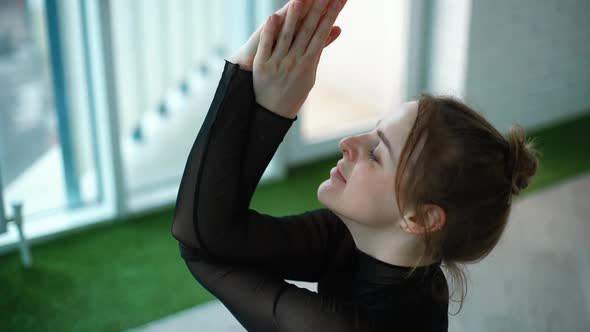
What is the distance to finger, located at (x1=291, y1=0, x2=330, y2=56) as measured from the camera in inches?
38.8

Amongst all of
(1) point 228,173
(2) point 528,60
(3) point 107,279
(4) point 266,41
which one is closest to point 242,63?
(4) point 266,41

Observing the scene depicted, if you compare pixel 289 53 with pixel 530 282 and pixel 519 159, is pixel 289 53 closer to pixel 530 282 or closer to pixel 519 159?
pixel 519 159

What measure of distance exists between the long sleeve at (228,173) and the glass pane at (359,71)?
2.01m

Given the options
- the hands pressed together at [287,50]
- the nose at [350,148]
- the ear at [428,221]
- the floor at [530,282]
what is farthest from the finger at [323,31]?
the floor at [530,282]

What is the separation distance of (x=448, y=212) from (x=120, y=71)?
181cm

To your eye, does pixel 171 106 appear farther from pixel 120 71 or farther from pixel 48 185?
pixel 48 185

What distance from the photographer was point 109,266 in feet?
7.77

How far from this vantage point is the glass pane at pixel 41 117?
2369 millimetres

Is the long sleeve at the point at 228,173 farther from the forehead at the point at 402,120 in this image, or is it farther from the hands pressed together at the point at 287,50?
the forehead at the point at 402,120

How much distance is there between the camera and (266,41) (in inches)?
39.0

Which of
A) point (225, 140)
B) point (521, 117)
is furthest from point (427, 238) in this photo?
point (521, 117)

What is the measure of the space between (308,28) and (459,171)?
296 millimetres

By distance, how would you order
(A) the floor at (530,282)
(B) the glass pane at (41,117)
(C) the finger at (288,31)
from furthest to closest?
(B) the glass pane at (41,117) < (A) the floor at (530,282) < (C) the finger at (288,31)

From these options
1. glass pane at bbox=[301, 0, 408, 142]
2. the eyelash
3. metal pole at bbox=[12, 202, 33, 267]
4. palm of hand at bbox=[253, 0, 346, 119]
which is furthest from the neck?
glass pane at bbox=[301, 0, 408, 142]
